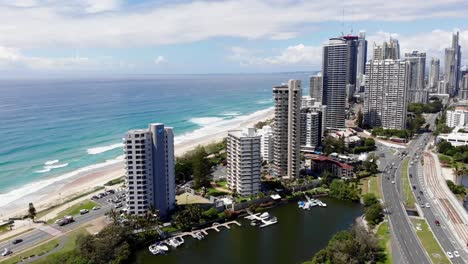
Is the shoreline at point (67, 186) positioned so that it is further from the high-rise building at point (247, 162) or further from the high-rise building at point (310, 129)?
the high-rise building at point (310, 129)

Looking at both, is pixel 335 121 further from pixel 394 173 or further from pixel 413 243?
pixel 413 243

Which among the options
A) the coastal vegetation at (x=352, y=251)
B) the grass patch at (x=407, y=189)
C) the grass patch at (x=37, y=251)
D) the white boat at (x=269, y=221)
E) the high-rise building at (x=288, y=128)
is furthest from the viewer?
the high-rise building at (x=288, y=128)

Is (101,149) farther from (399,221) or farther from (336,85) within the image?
(399,221)

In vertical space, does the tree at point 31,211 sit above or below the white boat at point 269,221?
above

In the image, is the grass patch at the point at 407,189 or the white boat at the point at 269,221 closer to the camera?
the white boat at the point at 269,221

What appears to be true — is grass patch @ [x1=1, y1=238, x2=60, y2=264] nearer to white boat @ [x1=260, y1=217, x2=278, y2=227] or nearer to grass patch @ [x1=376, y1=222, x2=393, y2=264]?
white boat @ [x1=260, y1=217, x2=278, y2=227]

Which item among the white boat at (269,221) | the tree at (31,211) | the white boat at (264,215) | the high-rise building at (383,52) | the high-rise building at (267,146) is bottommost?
the white boat at (269,221)

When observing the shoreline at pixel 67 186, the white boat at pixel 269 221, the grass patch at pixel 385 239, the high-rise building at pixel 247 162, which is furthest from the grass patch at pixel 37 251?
the grass patch at pixel 385 239
